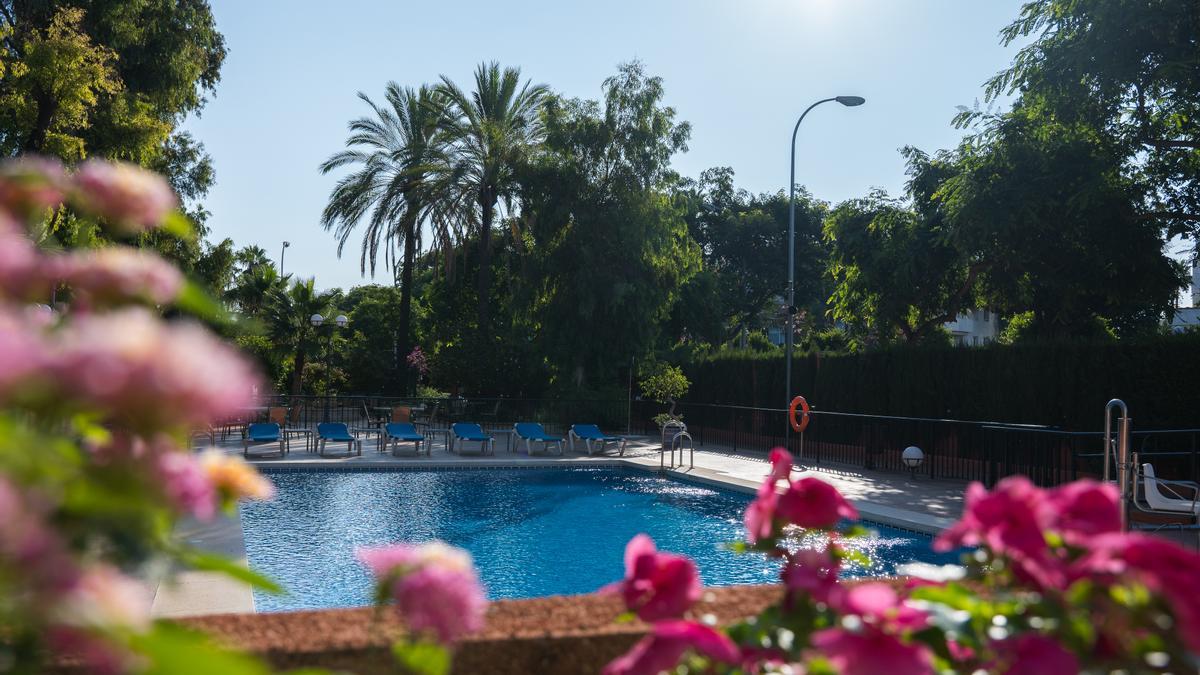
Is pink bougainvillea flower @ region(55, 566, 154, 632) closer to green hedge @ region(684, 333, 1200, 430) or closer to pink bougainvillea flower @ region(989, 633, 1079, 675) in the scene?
pink bougainvillea flower @ region(989, 633, 1079, 675)

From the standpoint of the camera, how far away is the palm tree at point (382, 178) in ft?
87.0

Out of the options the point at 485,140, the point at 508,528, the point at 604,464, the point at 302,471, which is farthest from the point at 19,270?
the point at 485,140

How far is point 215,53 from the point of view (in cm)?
2562

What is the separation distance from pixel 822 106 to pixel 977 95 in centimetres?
326

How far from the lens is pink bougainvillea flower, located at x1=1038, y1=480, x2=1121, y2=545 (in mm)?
1540

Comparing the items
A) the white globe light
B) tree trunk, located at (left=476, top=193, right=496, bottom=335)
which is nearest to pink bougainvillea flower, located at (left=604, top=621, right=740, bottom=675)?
the white globe light

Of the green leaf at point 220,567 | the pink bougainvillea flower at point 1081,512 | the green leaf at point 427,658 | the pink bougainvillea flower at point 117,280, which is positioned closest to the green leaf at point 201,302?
the pink bougainvillea flower at point 117,280

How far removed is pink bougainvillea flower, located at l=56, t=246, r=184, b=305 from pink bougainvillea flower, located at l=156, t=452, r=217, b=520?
0.70 ft

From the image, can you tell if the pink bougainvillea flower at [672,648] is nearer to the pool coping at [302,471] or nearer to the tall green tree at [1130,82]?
the pool coping at [302,471]

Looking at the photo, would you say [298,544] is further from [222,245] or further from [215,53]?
[215,53]

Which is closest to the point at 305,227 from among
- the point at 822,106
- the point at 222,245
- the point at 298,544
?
the point at 222,245

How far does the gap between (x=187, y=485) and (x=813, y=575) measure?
4.12ft

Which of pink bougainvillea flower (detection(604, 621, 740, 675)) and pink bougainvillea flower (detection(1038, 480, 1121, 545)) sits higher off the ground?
pink bougainvillea flower (detection(1038, 480, 1121, 545))

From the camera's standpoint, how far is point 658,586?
173 centimetres
